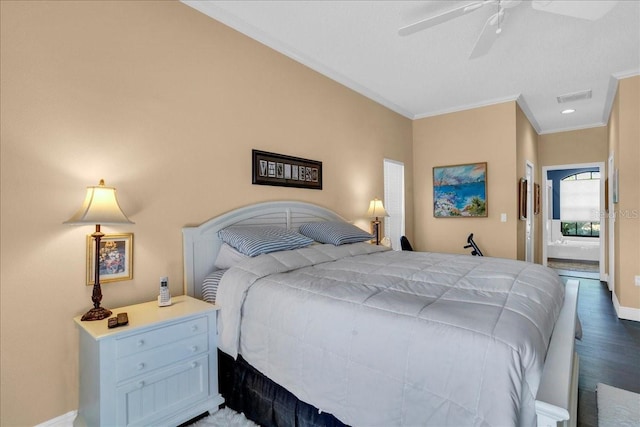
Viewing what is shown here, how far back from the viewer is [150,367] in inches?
66.0

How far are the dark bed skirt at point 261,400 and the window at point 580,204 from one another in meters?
9.71

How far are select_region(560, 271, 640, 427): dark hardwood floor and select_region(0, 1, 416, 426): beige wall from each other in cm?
282

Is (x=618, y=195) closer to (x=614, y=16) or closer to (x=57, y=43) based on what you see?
(x=614, y=16)

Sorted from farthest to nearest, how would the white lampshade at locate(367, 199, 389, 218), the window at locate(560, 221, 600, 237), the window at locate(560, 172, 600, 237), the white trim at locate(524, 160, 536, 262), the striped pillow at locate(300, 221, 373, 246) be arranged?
the window at locate(560, 221, 600, 237) → the window at locate(560, 172, 600, 237) → the white trim at locate(524, 160, 536, 262) → the white lampshade at locate(367, 199, 389, 218) → the striped pillow at locate(300, 221, 373, 246)

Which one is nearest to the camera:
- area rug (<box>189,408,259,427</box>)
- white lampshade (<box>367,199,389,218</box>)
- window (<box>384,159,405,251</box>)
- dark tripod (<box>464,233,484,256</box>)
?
area rug (<box>189,408,259,427</box>)

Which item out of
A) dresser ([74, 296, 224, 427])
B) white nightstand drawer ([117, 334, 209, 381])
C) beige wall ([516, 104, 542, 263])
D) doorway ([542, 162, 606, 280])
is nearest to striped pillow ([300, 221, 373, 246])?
dresser ([74, 296, 224, 427])

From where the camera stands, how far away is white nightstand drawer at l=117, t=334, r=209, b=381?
5.22 feet

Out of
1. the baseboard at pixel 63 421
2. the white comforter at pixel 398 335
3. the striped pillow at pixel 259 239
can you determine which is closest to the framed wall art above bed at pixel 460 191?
the white comforter at pixel 398 335

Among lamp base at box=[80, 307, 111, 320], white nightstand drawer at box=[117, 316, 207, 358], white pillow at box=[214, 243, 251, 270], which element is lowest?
white nightstand drawer at box=[117, 316, 207, 358]

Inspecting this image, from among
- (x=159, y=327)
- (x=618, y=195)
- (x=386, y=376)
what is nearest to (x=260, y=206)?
(x=159, y=327)

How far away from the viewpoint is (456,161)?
16.5 ft

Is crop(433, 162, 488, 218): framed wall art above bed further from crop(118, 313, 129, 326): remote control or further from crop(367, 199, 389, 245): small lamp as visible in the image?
crop(118, 313, 129, 326): remote control

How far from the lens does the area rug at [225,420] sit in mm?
1863

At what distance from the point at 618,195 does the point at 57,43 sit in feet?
18.4
